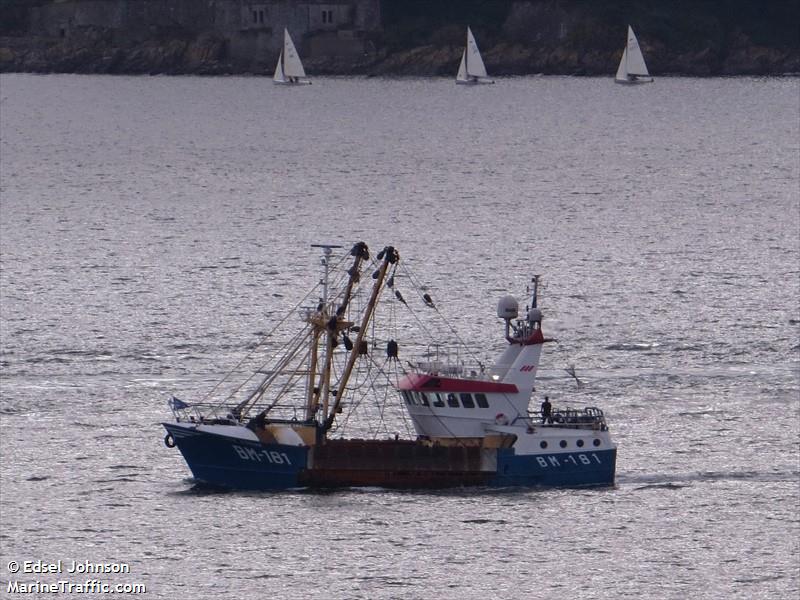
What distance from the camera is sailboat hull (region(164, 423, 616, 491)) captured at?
70.2 m

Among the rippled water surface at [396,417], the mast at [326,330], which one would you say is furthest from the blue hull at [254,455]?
the mast at [326,330]

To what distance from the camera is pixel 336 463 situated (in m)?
70.2

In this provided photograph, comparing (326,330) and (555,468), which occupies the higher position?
(326,330)

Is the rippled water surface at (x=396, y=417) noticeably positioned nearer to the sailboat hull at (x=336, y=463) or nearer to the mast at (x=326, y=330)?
the sailboat hull at (x=336, y=463)

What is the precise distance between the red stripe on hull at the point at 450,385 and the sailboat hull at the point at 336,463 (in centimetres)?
210

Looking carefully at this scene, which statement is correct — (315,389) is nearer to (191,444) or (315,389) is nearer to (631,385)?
(191,444)

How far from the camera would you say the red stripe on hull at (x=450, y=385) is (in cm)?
7088

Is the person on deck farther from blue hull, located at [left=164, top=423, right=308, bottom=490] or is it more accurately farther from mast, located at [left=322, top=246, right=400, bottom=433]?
blue hull, located at [left=164, top=423, right=308, bottom=490]

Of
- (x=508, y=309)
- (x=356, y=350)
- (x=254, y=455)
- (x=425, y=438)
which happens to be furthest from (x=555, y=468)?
(x=254, y=455)

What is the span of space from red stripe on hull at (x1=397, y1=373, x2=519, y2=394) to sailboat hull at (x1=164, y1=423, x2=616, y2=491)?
2103 millimetres

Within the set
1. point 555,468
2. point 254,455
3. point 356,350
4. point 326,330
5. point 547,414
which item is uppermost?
point 326,330

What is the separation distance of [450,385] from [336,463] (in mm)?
5079

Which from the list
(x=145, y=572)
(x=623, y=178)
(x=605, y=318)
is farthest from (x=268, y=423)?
(x=623, y=178)

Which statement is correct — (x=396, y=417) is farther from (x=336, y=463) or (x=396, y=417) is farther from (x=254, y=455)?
(x=254, y=455)
